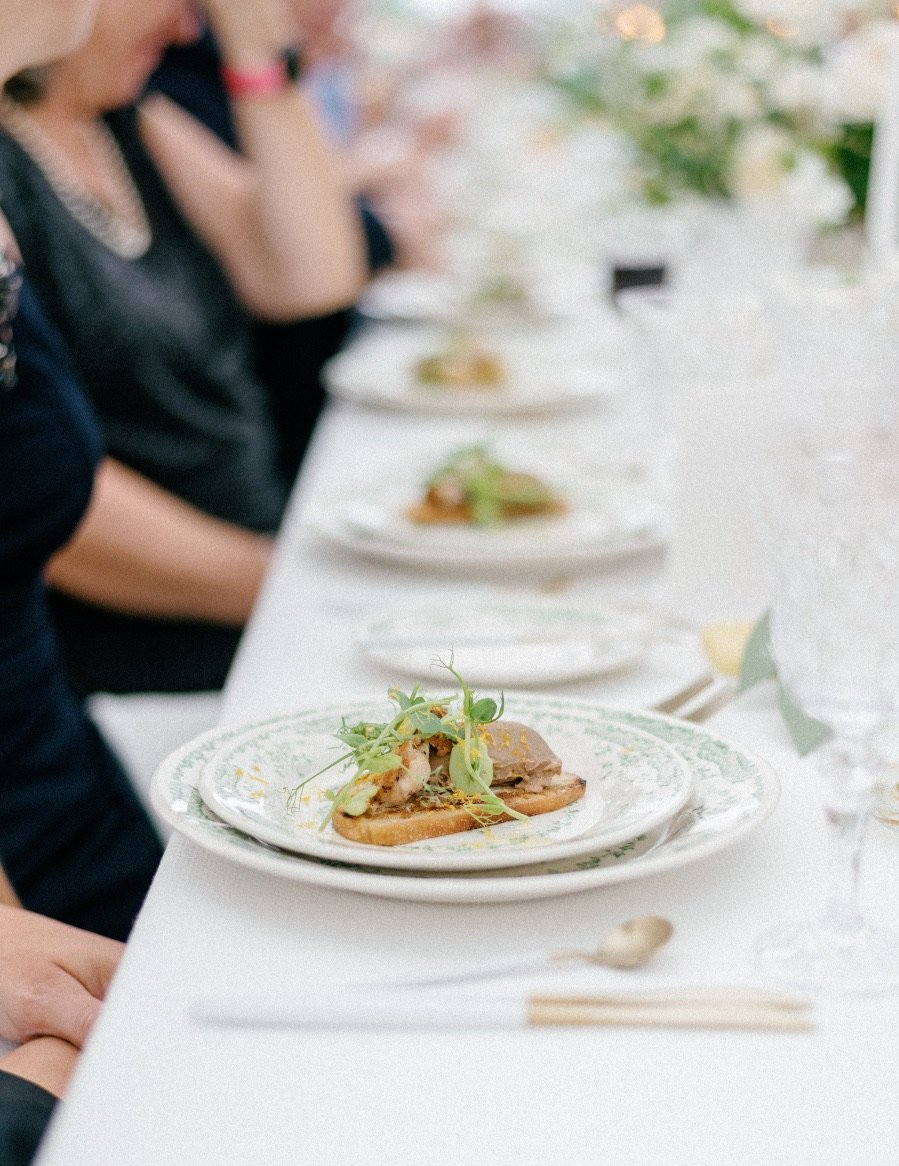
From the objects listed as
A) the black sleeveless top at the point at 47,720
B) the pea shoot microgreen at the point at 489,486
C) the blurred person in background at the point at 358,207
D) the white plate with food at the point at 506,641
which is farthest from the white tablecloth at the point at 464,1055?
the blurred person in background at the point at 358,207

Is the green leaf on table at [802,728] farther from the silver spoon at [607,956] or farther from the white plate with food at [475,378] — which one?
the white plate with food at [475,378]

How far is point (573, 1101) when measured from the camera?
57 cm

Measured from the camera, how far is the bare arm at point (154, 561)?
5.90ft

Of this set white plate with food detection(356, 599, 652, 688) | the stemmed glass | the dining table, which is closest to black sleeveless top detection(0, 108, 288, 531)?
white plate with food detection(356, 599, 652, 688)

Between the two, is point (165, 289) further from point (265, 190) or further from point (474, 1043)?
point (474, 1043)

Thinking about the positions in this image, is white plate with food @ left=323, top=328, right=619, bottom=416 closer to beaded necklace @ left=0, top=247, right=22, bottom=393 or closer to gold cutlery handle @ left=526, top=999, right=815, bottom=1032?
beaded necklace @ left=0, top=247, right=22, bottom=393

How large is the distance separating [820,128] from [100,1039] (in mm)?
1885

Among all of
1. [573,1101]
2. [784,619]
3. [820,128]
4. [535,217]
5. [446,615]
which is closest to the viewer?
[573,1101]

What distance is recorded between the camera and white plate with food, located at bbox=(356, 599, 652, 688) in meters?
1.00

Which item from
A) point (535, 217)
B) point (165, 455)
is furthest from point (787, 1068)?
point (535, 217)

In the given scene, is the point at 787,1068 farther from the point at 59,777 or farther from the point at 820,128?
the point at 820,128

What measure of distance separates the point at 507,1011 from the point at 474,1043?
0.7 inches

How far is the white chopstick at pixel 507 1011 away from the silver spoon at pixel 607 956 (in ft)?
0.06

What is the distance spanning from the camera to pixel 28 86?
1909mm
